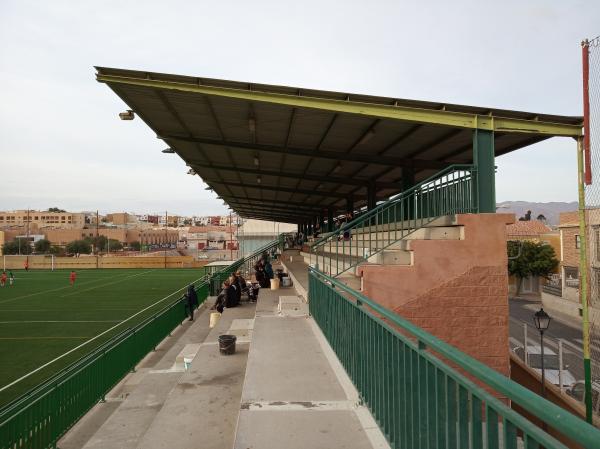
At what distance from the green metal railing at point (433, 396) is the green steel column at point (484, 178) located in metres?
4.52

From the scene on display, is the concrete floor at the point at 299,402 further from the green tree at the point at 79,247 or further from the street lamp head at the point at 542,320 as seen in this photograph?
the green tree at the point at 79,247

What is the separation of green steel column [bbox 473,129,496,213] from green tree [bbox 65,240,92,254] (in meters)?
120

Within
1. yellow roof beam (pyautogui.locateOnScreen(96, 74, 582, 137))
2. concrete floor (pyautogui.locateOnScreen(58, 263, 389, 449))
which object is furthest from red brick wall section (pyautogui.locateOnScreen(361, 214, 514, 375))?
yellow roof beam (pyautogui.locateOnScreen(96, 74, 582, 137))

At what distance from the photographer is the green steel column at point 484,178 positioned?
24.6 feet

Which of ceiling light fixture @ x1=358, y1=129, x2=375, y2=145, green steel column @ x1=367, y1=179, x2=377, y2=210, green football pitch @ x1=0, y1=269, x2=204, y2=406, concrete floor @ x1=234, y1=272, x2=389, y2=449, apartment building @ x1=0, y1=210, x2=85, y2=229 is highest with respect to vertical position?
apartment building @ x1=0, y1=210, x2=85, y2=229

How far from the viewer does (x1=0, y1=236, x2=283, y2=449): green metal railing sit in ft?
19.2

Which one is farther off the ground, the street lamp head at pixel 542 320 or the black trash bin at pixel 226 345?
the black trash bin at pixel 226 345

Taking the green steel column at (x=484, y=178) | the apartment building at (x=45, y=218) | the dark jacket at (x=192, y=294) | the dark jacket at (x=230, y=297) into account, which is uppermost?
the apartment building at (x=45, y=218)

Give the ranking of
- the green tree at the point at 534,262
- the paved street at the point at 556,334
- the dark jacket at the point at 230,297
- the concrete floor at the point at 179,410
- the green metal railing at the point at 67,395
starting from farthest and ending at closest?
the green tree at the point at 534,262 < the paved street at the point at 556,334 < the dark jacket at the point at 230,297 < the green metal railing at the point at 67,395 < the concrete floor at the point at 179,410

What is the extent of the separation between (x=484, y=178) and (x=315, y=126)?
15.2ft

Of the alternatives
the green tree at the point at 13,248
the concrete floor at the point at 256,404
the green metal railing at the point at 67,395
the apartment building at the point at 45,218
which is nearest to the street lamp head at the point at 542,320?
the concrete floor at the point at 256,404

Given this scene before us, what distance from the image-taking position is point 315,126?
10.5m

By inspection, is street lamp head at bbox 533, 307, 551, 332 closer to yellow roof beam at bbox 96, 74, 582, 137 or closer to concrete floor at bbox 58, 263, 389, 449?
yellow roof beam at bbox 96, 74, 582, 137

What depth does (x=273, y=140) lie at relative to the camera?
1252cm
